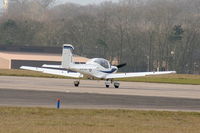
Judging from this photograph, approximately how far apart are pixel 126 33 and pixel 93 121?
132 metres

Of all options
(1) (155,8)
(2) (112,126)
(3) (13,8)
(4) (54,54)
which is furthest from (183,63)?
(2) (112,126)

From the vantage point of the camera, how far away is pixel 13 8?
18738 cm

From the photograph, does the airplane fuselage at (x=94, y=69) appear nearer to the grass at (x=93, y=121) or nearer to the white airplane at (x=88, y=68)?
the white airplane at (x=88, y=68)

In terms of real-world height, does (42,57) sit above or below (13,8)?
below

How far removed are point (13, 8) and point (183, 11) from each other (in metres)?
44.4

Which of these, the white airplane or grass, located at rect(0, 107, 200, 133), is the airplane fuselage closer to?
the white airplane

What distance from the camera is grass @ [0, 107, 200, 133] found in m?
24.4

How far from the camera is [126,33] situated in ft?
523

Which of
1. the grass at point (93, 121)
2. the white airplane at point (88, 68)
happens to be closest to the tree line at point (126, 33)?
the white airplane at point (88, 68)

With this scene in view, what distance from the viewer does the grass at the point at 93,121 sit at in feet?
Answer: 80.1

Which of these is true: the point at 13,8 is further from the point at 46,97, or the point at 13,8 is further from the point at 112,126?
the point at 112,126

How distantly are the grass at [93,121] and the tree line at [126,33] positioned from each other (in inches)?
4614

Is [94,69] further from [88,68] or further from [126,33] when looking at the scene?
[126,33]

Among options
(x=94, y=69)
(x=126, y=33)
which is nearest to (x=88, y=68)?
(x=94, y=69)
